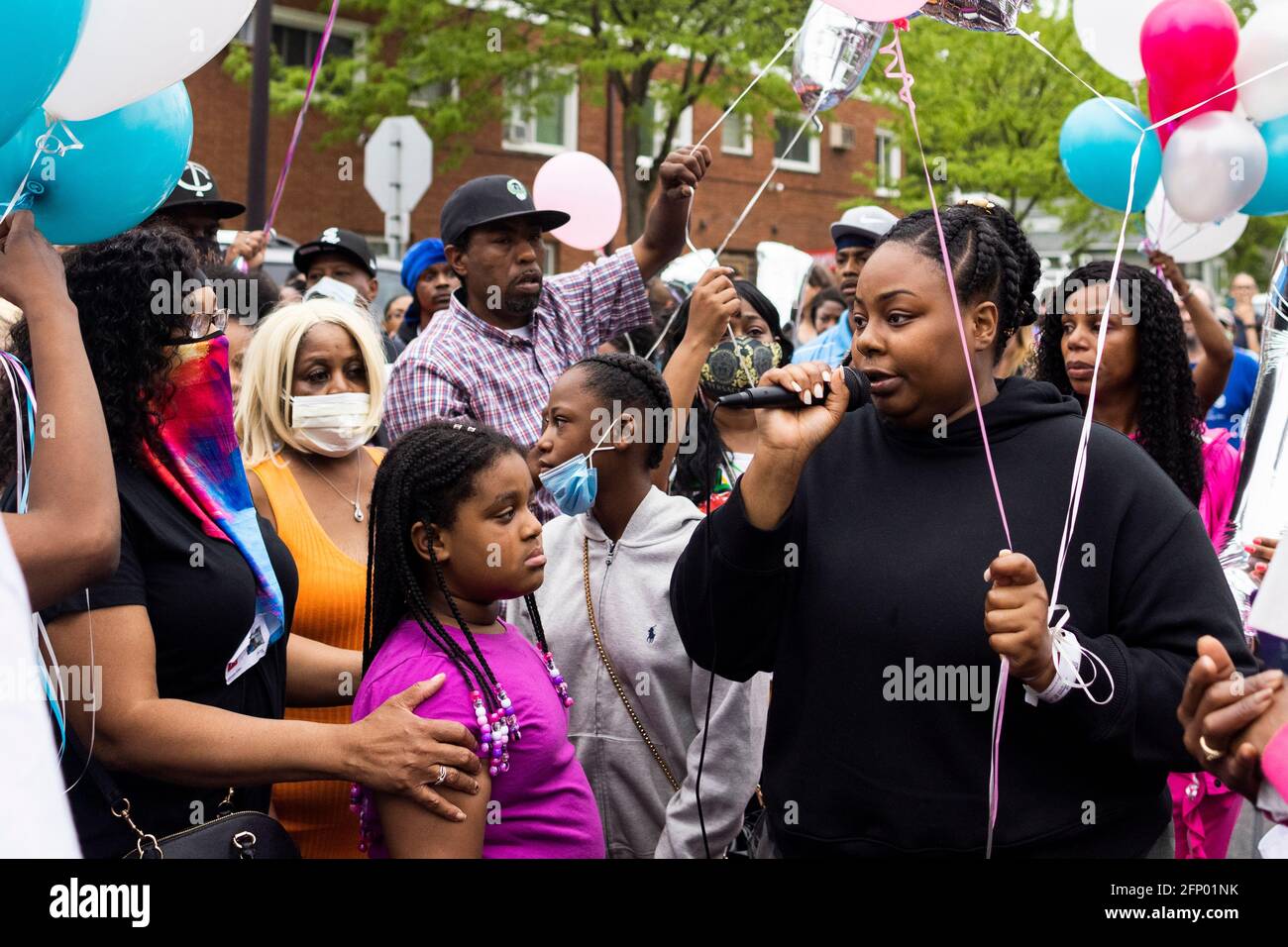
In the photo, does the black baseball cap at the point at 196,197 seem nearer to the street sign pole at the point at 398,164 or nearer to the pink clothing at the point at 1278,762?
the pink clothing at the point at 1278,762

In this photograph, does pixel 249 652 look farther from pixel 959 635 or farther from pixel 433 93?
pixel 433 93

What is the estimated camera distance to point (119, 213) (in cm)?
252

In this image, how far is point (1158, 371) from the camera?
A: 441 centimetres

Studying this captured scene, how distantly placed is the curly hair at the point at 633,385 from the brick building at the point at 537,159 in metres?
13.0

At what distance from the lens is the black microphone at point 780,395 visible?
2.57 meters

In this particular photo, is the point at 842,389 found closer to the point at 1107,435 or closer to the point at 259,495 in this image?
the point at 1107,435

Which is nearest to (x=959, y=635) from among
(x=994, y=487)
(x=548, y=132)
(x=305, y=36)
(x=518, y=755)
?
(x=994, y=487)

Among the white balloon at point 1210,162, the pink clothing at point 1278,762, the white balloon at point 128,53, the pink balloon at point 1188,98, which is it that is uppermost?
the pink balloon at point 1188,98

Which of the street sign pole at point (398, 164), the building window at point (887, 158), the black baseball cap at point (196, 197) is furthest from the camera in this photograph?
the building window at point (887, 158)

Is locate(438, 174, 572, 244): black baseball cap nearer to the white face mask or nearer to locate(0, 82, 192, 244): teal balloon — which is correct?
the white face mask

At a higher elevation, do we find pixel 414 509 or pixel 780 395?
pixel 780 395

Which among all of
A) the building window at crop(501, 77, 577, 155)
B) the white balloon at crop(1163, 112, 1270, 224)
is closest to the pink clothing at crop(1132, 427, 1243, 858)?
the white balloon at crop(1163, 112, 1270, 224)

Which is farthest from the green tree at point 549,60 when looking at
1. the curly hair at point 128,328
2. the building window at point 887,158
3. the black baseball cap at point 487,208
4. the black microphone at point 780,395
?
the black microphone at point 780,395

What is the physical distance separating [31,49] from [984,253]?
69.0 inches
